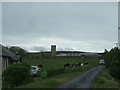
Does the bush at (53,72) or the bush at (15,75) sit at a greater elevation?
the bush at (15,75)

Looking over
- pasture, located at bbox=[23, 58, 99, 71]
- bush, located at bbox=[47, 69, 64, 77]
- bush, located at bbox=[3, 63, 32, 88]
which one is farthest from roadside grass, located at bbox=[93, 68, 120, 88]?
pasture, located at bbox=[23, 58, 99, 71]

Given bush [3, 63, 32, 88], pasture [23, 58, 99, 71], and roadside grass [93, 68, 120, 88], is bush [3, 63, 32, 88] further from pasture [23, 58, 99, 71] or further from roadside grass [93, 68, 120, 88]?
pasture [23, 58, 99, 71]

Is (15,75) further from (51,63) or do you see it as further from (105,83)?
(51,63)

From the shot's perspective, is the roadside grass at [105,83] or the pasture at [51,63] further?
the pasture at [51,63]

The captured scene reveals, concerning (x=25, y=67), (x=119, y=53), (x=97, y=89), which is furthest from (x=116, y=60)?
(x=25, y=67)

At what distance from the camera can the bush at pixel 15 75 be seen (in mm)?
22734

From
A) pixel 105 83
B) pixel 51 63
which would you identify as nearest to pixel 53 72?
pixel 105 83

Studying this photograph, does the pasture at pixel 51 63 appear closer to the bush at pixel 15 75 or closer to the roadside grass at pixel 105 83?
the roadside grass at pixel 105 83

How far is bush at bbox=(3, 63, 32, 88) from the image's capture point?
22734 mm

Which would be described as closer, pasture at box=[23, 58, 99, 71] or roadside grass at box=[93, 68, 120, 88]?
roadside grass at box=[93, 68, 120, 88]

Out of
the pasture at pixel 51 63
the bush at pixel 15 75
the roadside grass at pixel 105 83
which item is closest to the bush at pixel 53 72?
the roadside grass at pixel 105 83

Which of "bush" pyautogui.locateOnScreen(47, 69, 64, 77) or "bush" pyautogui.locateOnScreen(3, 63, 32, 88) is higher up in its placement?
"bush" pyautogui.locateOnScreen(3, 63, 32, 88)

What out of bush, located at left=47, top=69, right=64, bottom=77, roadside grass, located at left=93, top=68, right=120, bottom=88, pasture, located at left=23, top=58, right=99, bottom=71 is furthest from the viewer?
pasture, located at left=23, top=58, right=99, bottom=71

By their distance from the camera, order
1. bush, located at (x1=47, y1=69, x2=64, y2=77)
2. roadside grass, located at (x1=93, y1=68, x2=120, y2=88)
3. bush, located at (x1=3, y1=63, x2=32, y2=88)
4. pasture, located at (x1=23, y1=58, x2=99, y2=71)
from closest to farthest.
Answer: bush, located at (x1=3, y1=63, x2=32, y2=88) < roadside grass, located at (x1=93, y1=68, x2=120, y2=88) < bush, located at (x1=47, y1=69, x2=64, y2=77) < pasture, located at (x1=23, y1=58, x2=99, y2=71)
